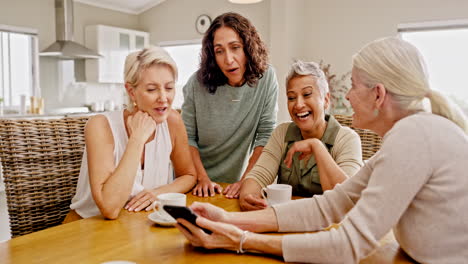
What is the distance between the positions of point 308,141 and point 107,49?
5.81 metres

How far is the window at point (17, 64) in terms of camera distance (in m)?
5.56

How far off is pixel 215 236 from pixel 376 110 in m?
0.53

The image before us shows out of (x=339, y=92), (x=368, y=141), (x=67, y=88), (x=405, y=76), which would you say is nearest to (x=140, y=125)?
(x=405, y=76)

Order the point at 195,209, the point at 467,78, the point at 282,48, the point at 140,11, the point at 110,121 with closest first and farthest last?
the point at 195,209, the point at 110,121, the point at 467,78, the point at 282,48, the point at 140,11

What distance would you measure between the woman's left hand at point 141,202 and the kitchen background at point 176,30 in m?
4.19

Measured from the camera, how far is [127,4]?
7129mm

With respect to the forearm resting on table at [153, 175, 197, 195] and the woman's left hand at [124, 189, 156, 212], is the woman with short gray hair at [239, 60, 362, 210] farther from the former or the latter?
the woman's left hand at [124, 189, 156, 212]

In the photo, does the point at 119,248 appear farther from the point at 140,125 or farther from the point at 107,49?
the point at 107,49

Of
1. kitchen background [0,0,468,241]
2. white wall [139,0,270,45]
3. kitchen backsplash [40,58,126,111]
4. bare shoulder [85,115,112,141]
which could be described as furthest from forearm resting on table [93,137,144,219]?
kitchen backsplash [40,58,126,111]

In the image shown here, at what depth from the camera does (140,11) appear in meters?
7.54

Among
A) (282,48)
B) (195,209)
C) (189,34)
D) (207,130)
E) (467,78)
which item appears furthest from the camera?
(189,34)

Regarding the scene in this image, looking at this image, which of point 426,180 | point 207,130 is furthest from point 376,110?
point 207,130

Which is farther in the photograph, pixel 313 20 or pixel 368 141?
pixel 313 20

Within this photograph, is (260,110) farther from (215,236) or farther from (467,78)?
(467,78)
